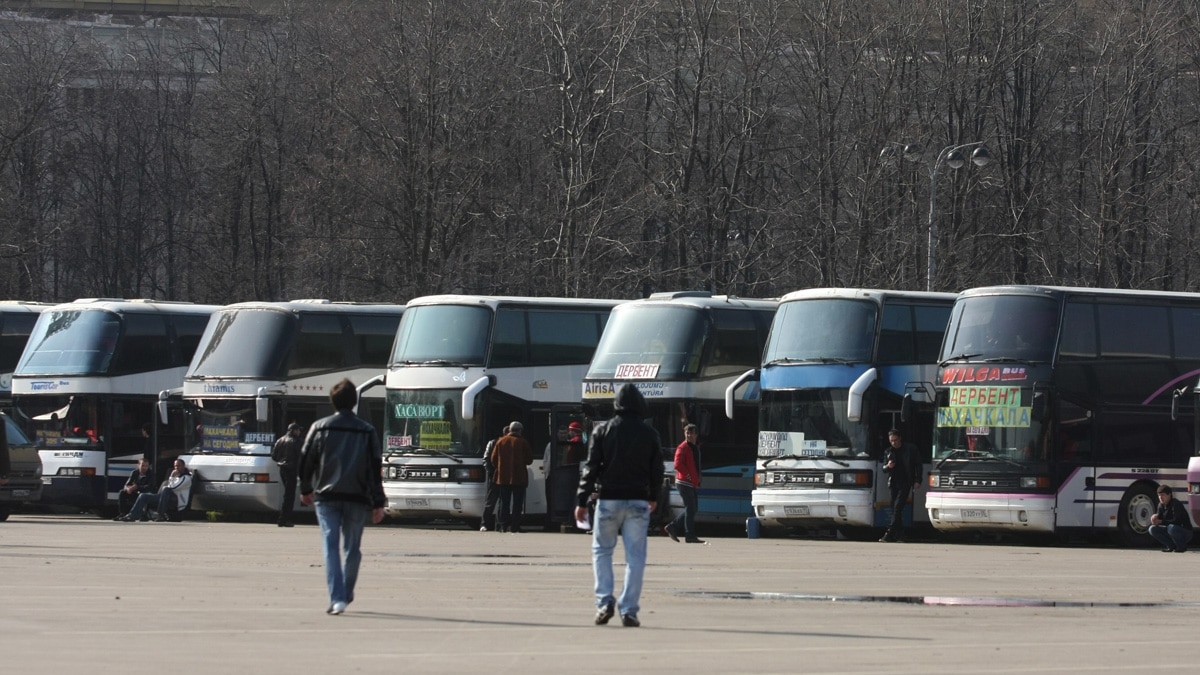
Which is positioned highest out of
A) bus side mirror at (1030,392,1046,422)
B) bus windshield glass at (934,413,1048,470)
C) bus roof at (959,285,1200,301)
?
bus roof at (959,285,1200,301)

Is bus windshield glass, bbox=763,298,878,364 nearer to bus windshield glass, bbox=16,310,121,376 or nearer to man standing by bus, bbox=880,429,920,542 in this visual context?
man standing by bus, bbox=880,429,920,542

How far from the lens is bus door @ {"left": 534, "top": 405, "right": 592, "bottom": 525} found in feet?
114

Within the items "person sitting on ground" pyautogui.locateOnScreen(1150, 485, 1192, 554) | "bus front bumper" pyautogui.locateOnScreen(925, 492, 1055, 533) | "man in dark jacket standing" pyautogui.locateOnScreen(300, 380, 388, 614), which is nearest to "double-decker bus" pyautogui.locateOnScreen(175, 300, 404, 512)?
"bus front bumper" pyautogui.locateOnScreen(925, 492, 1055, 533)

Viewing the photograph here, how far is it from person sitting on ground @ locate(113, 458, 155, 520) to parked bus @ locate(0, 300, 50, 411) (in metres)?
5.72

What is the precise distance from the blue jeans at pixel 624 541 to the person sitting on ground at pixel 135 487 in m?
24.9

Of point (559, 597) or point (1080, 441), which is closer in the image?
point (559, 597)

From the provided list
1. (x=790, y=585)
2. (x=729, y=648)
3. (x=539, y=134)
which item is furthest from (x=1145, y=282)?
(x=729, y=648)

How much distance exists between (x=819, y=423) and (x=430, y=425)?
684 centimetres

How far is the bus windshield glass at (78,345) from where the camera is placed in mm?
39438

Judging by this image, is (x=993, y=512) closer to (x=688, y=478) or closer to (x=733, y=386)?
(x=688, y=478)

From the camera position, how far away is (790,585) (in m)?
19.2

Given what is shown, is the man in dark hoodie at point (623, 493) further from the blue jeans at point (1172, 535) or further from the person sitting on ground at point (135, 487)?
the person sitting on ground at point (135, 487)

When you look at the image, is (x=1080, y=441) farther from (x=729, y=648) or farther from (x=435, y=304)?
(x=729, y=648)

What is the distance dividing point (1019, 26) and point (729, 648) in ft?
→ 142
